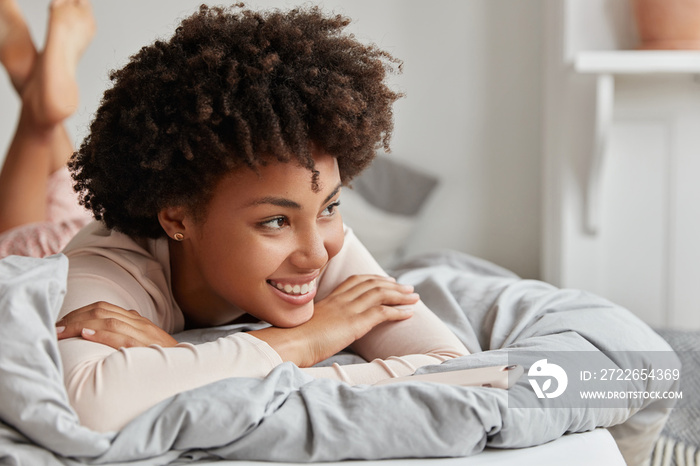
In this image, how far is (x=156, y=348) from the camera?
813 mm

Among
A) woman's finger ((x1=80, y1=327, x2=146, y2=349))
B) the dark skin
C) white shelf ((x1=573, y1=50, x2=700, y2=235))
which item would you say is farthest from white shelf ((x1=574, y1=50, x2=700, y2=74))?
woman's finger ((x1=80, y1=327, x2=146, y2=349))

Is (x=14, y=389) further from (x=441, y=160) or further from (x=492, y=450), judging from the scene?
(x=441, y=160)

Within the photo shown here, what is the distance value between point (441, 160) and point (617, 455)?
2007 millimetres

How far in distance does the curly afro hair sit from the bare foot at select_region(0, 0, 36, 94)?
1.03 meters

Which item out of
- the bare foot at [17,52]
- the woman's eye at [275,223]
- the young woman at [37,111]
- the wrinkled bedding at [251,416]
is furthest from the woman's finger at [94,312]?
the bare foot at [17,52]

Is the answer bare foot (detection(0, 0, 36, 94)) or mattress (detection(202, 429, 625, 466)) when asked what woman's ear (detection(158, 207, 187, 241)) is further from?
bare foot (detection(0, 0, 36, 94))

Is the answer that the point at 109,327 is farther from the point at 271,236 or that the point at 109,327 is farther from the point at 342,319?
the point at 342,319

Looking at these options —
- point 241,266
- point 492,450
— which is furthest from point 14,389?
point 492,450

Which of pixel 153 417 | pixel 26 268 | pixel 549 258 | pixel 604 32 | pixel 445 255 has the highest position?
pixel 604 32

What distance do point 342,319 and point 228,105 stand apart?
35cm

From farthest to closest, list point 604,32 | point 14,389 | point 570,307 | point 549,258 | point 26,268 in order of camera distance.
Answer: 1. point 549,258
2. point 604,32
3. point 570,307
4. point 26,268
5. point 14,389

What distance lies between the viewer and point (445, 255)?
176cm

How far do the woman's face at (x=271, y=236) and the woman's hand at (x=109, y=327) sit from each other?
0.14m

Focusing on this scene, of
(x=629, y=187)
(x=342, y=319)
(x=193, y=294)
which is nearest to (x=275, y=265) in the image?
(x=342, y=319)
